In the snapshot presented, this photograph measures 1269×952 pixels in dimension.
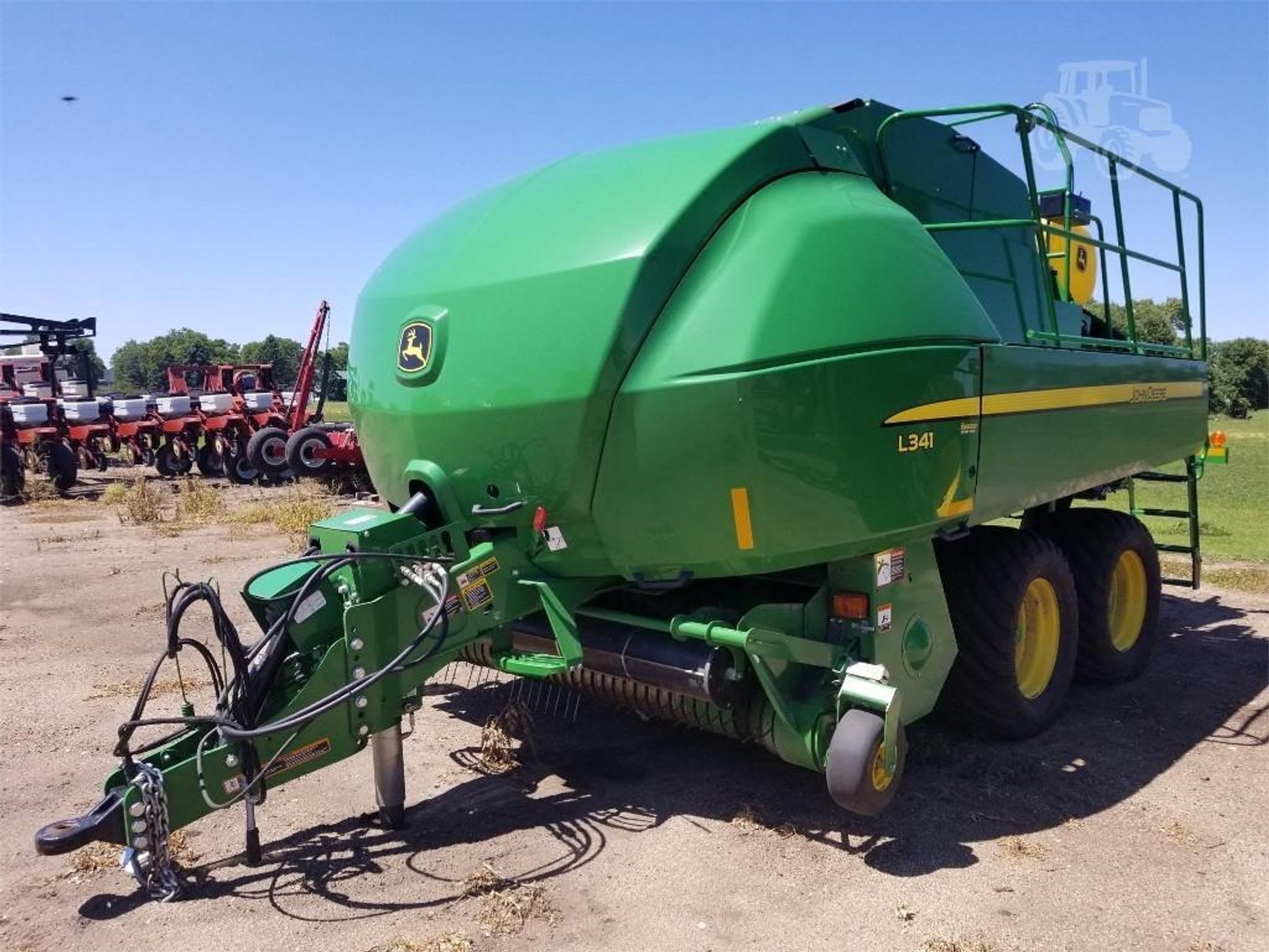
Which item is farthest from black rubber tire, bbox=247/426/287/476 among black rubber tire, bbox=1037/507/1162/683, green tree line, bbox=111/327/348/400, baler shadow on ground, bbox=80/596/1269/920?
green tree line, bbox=111/327/348/400

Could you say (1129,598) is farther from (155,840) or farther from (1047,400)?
(155,840)

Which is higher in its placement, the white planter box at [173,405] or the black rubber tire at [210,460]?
the white planter box at [173,405]

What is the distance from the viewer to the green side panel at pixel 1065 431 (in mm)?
3916

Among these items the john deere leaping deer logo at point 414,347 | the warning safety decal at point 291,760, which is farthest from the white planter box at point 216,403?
the warning safety decal at point 291,760

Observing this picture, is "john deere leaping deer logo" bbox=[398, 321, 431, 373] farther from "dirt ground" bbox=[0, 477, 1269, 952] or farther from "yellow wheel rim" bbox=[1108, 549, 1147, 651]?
"yellow wheel rim" bbox=[1108, 549, 1147, 651]

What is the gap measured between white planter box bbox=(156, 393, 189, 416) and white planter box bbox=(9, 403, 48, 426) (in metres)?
2.04

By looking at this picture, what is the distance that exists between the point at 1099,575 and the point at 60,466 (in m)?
15.9

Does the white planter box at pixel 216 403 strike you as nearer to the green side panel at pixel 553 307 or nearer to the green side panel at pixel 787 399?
the green side panel at pixel 553 307

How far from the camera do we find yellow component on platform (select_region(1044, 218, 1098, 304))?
5.55m

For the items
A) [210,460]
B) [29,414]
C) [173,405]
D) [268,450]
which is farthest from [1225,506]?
[29,414]

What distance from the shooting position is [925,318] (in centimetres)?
356

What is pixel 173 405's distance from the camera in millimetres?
18578

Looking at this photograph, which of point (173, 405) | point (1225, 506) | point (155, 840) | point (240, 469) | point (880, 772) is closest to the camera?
point (155, 840)

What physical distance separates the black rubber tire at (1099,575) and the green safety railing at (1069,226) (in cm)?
101
